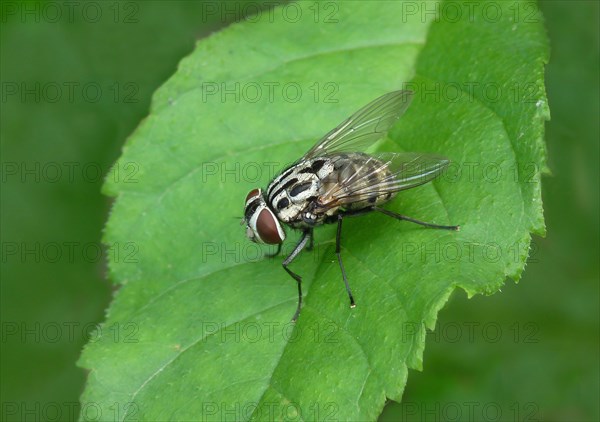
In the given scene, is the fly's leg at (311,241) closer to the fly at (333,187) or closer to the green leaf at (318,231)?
the fly at (333,187)

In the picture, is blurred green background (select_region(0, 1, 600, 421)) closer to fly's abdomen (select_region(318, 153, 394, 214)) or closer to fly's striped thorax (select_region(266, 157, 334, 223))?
fly's abdomen (select_region(318, 153, 394, 214))

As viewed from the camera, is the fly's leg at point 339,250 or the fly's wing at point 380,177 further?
the fly's wing at point 380,177

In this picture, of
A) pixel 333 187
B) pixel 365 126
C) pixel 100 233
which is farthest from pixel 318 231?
pixel 100 233

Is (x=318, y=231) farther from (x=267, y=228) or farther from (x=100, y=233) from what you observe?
(x=100, y=233)

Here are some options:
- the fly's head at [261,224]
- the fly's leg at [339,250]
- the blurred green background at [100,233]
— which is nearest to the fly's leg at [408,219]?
the fly's leg at [339,250]

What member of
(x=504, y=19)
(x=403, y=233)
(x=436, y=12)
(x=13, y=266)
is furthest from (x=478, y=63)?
(x=13, y=266)

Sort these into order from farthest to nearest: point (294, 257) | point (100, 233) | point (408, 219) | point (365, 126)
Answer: point (100, 233) → point (365, 126) → point (294, 257) → point (408, 219)
